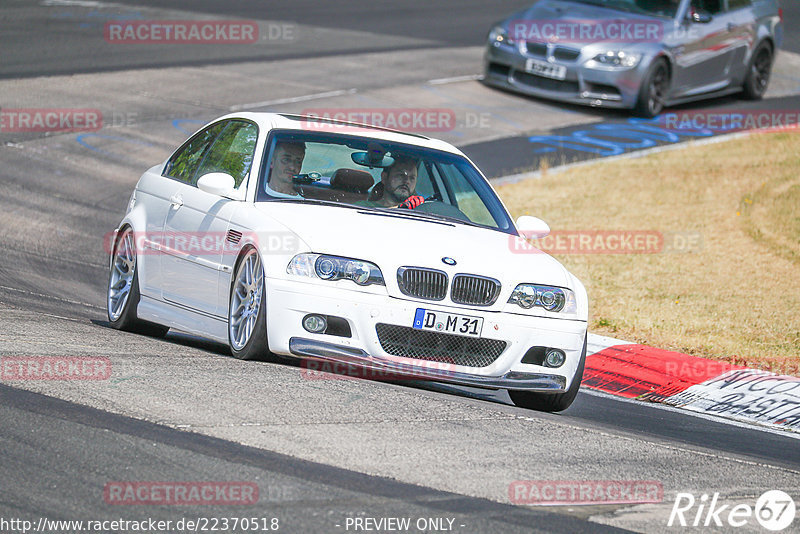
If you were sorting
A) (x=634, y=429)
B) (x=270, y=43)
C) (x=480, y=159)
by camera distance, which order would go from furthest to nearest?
(x=270, y=43) < (x=480, y=159) < (x=634, y=429)

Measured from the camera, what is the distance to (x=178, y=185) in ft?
29.4

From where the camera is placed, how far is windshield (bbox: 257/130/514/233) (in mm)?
8391

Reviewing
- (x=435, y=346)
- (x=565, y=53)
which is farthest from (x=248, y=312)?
(x=565, y=53)

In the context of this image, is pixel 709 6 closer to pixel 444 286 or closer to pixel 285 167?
pixel 285 167

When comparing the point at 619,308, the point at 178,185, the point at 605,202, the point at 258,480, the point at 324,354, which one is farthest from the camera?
the point at 605,202

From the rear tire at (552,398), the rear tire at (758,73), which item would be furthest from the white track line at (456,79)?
the rear tire at (552,398)

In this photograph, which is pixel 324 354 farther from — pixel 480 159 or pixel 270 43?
pixel 270 43

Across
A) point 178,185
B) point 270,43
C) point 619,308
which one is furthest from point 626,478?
point 270,43

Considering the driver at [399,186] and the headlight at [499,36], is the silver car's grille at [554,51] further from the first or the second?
the driver at [399,186]

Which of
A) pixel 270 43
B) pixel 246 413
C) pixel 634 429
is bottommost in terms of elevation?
pixel 270 43

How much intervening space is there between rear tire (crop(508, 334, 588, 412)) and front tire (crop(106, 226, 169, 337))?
8.92ft

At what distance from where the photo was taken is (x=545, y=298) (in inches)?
302

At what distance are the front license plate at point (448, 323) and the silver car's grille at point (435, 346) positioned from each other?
0.03 m

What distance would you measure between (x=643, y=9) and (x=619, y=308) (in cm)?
1082
